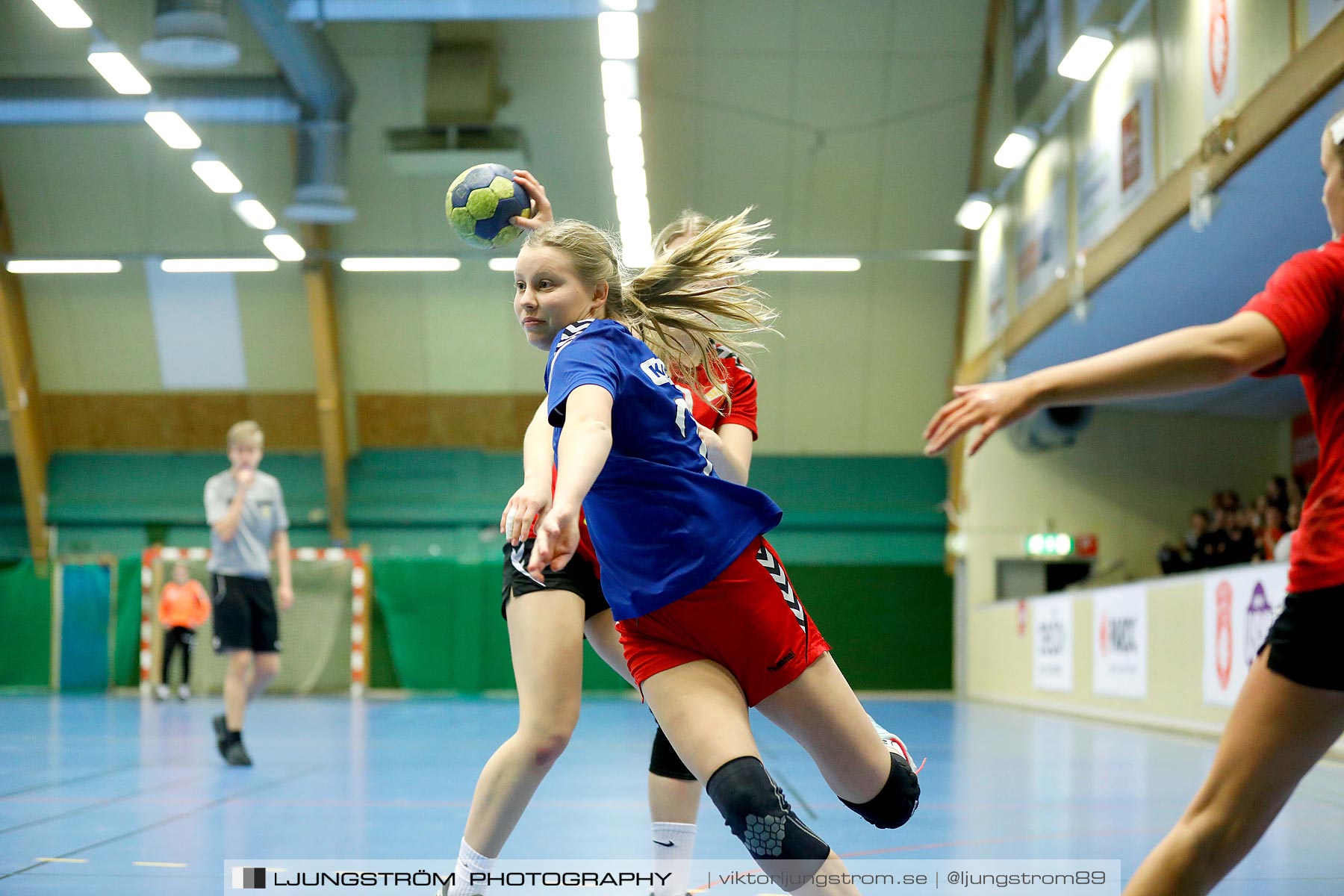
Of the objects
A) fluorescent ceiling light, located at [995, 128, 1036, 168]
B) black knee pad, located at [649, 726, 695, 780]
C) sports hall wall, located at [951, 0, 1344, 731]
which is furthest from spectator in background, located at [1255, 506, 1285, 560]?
black knee pad, located at [649, 726, 695, 780]

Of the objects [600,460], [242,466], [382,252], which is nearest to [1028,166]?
[382,252]

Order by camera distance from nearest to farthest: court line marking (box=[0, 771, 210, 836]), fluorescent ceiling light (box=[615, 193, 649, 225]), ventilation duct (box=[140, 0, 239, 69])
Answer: court line marking (box=[0, 771, 210, 836]) < ventilation duct (box=[140, 0, 239, 69]) < fluorescent ceiling light (box=[615, 193, 649, 225])

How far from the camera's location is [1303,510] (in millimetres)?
1898

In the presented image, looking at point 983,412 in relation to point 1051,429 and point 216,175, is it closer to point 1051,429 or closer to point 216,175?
point 216,175

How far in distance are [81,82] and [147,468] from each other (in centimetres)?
695

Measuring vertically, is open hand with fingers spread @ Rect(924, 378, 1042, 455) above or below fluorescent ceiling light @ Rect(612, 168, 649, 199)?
below

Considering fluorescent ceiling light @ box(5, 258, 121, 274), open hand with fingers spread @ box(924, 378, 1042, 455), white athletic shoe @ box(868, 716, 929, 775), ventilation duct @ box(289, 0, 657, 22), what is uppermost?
Result: ventilation duct @ box(289, 0, 657, 22)

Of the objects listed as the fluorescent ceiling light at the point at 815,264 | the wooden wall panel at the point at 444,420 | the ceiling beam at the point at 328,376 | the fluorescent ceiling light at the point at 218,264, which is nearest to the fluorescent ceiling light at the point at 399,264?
the ceiling beam at the point at 328,376

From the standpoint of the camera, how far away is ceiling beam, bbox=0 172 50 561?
653 inches

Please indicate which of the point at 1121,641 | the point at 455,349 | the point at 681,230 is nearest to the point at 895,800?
the point at 681,230

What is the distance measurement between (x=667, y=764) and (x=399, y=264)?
13870 millimetres

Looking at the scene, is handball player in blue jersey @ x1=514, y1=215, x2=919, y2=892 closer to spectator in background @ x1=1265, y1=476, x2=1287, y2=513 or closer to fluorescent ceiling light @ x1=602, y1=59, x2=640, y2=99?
fluorescent ceiling light @ x1=602, y1=59, x2=640, y2=99

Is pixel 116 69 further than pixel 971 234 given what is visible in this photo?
No

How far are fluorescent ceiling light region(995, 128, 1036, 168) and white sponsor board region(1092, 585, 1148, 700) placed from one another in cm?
450
